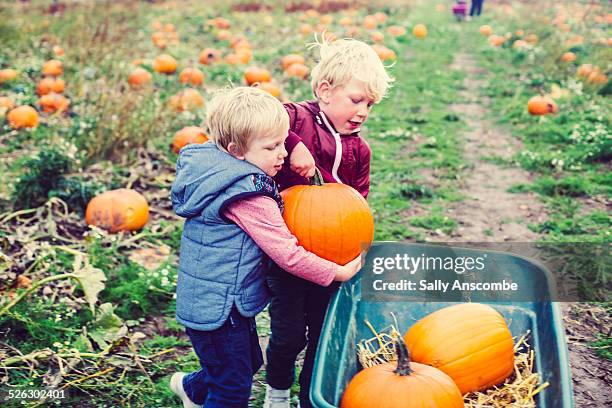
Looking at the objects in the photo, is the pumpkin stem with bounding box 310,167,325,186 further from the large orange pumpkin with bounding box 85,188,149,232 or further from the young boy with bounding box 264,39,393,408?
the large orange pumpkin with bounding box 85,188,149,232

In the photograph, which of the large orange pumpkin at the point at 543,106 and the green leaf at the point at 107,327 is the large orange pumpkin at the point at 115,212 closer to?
the green leaf at the point at 107,327

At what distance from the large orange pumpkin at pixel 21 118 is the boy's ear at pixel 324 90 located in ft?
15.1

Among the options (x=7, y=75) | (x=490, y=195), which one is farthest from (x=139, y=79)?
(x=490, y=195)

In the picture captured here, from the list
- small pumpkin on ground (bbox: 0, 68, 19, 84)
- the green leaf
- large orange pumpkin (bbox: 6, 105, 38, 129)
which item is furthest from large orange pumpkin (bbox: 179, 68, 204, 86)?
the green leaf

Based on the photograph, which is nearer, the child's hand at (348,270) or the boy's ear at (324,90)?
the child's hand at (348,270)

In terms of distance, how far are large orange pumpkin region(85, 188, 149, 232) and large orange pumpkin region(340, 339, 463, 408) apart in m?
2.91

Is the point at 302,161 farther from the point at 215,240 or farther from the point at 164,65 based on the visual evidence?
the point at 164,65

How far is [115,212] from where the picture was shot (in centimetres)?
468

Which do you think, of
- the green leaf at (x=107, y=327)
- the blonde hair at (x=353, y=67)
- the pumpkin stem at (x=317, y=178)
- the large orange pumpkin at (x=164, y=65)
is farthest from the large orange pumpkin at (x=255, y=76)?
the pumpkin stem at (x=317, y=178)

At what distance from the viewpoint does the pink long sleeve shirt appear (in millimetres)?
2402

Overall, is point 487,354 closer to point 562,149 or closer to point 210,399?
point 210,399

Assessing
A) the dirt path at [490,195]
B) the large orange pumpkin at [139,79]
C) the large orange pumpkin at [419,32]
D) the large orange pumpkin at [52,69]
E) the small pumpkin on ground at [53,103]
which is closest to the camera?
the dirt path at [490,195]

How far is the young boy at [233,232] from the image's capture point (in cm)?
239

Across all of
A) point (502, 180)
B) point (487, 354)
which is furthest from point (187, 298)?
point (502, 180)
